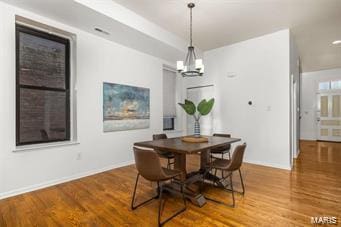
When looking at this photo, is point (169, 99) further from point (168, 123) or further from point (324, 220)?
point (324, 220)

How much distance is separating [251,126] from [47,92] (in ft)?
14.4

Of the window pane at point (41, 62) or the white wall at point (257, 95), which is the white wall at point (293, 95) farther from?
the window pane at point (41, 62)

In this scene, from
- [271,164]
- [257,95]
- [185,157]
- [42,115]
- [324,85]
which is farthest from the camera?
[324,85]

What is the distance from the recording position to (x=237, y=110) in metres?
4.77

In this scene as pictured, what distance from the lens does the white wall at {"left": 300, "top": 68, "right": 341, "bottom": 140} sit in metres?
7.72

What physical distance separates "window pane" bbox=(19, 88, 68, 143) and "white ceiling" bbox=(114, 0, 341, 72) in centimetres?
202

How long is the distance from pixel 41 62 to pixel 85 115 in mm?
1138

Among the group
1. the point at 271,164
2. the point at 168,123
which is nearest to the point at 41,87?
the point at 168,123

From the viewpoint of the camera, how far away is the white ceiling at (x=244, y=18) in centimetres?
307

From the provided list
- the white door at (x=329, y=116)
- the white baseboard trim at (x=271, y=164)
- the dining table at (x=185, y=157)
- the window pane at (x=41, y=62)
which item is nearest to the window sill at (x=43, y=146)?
the window pane at (x=41, y=62)

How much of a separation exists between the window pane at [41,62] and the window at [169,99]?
9.33ft

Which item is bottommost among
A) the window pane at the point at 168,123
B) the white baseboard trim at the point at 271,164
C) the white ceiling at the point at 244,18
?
the white baseboard trim at the point at 271,164

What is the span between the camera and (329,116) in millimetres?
7441

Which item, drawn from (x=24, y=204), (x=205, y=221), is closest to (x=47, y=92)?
(x=24, y=204)
